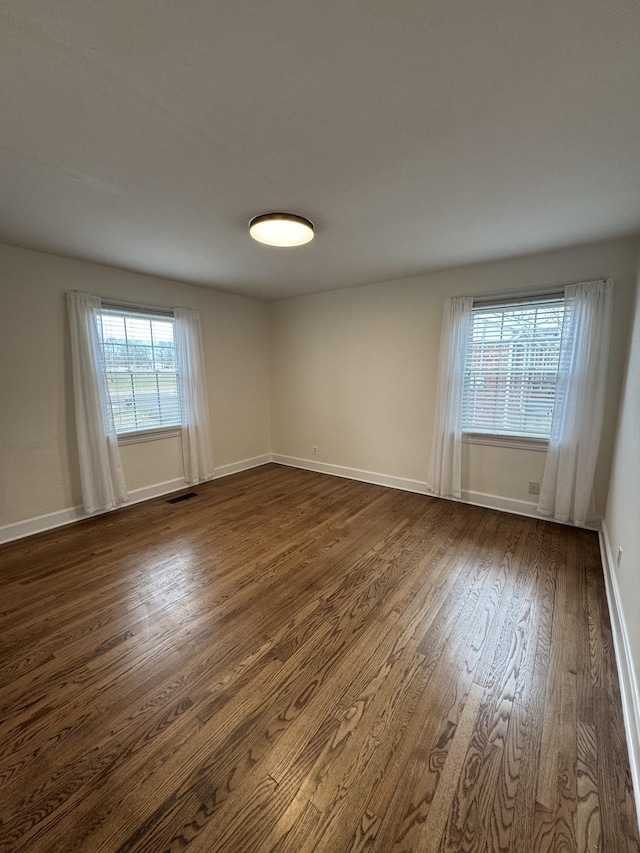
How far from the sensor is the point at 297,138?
61.2 inches

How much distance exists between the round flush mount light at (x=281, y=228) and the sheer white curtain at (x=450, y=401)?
185 centimetres

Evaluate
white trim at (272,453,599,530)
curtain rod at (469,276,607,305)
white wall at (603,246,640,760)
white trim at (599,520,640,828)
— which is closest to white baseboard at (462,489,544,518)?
white trim at (272,453,599,530)

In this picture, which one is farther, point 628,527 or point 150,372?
point 150,372

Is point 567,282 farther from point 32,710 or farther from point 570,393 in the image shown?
point 32,710

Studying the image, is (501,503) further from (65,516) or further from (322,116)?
(65,516)

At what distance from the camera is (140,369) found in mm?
3809

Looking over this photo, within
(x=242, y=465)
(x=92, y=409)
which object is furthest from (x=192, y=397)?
(x=242, y=465)

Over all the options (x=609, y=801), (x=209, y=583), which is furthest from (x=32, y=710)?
(x=609, y=801)

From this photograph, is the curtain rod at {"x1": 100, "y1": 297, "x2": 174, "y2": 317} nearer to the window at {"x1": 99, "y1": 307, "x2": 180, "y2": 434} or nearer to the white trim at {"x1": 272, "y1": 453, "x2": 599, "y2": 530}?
the window at {"x1": 99, "y1": 307, "x2": 180, "y2": 434}

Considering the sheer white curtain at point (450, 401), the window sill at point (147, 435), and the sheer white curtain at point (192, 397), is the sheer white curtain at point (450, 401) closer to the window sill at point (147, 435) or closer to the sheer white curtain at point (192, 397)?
the sheer white curtain at point (192, 397)

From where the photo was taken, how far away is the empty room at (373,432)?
1.11 m

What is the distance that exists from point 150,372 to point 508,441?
3966 millimetres

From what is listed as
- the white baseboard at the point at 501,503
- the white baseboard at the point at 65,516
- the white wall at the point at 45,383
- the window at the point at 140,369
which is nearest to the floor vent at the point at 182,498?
Answer: the white baseboard at the point at 65,516

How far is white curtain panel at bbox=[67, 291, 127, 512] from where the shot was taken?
10.5ft
